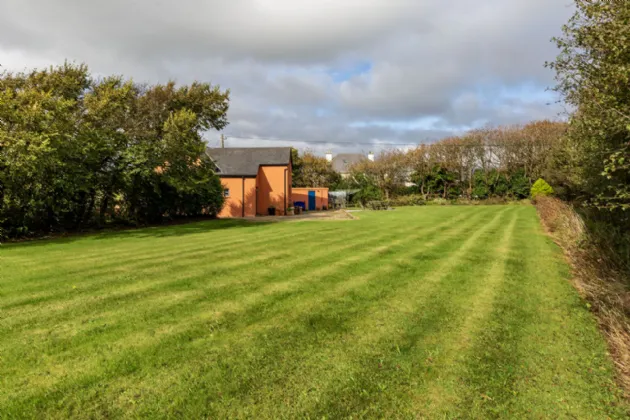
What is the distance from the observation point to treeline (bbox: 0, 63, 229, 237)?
40.3 feet

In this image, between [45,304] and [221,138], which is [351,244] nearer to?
[45,304]

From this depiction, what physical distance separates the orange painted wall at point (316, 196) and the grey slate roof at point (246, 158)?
17.4 feet

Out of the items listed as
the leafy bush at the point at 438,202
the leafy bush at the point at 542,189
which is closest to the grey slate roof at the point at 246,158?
the leafy bush at the point at 438,202

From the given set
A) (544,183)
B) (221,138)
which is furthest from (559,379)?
(221,138)

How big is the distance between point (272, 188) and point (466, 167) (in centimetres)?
2302

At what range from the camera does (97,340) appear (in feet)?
13.0

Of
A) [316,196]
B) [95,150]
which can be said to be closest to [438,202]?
[316,196]

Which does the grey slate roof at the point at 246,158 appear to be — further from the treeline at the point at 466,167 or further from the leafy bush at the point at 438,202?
the leafy bush at the point at 438,202

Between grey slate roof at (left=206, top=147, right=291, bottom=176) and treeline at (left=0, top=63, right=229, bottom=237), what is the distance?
666 centimetres

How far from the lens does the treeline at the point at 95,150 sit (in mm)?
12289

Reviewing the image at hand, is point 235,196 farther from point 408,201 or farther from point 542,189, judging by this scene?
point 542,189

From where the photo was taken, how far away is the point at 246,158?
3039 cm

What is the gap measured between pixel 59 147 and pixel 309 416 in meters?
14.8

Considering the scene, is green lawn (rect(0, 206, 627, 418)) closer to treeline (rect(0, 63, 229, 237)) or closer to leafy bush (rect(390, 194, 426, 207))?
treeline (rect(0, 63, 229, 237))
